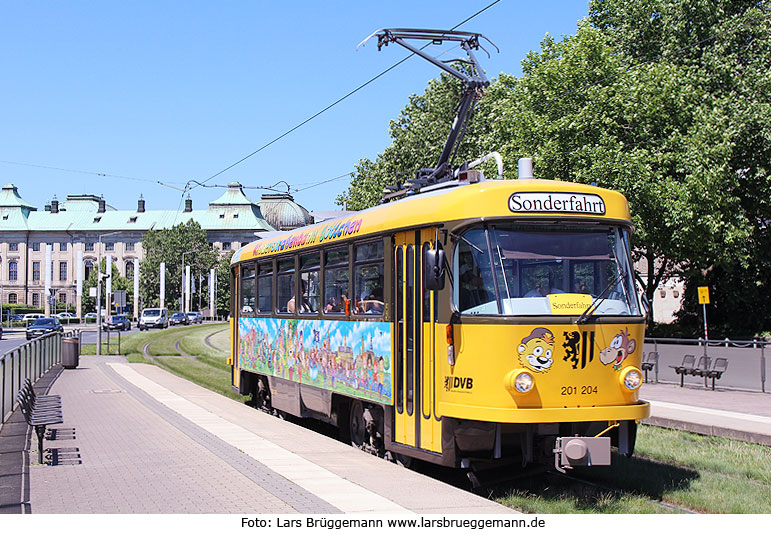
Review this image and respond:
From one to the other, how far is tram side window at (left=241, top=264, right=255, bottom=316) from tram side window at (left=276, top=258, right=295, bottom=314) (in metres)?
2.03

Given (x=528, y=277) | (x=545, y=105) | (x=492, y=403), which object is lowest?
(x=492, y=403)

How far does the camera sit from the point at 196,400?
63.2 feet

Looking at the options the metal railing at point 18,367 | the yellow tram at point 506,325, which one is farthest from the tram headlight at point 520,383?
the metal railing at point 18,367

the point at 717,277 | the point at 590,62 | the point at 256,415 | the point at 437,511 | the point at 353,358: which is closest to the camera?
the point at 437,511

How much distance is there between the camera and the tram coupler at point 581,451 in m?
8.74

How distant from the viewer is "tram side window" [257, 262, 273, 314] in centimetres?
1609

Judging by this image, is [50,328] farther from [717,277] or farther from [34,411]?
[34,411]

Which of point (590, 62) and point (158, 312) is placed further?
point (158, 312)

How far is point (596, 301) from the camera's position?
30.2ft

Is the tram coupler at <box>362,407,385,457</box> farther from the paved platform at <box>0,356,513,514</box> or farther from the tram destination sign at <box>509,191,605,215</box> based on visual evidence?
the tram destination sign at <box>509,191,605,215</box>

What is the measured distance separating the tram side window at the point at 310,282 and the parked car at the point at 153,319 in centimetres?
6944

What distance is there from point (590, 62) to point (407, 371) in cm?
2782

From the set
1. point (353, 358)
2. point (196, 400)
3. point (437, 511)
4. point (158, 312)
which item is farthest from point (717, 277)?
point (158, 312)

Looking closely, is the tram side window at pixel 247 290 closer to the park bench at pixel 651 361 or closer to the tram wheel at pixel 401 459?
the tram wheel at pixel 401 459
